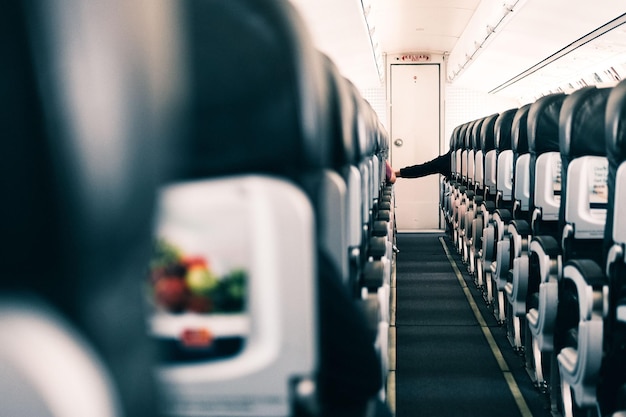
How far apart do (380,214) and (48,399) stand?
6207mm

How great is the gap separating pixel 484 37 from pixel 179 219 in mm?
9253

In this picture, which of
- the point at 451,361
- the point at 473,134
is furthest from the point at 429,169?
the point at 451,361

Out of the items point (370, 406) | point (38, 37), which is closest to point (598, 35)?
point (370, 406)

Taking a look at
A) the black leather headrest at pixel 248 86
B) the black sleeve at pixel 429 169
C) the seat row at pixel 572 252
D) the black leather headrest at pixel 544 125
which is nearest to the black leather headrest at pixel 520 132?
the seat row at pixel 572 252

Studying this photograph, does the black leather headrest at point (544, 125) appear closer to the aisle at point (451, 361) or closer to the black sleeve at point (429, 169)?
the aisle at point (451, 361)

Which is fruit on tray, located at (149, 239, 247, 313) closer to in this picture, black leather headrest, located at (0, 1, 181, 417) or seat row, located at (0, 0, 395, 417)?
seat row, located at (0, 0, 395, 417)

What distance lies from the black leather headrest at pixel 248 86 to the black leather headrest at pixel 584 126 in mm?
2851

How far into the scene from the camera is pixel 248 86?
1396 mm

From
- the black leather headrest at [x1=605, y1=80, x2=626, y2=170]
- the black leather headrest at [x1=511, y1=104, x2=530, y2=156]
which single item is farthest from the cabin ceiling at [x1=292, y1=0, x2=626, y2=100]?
the black leather headrest at [x1=605, y1=80, x2=626, y2=170]

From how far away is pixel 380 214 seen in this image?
659 cm

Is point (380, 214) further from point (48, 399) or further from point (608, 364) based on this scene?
point (48, 399)

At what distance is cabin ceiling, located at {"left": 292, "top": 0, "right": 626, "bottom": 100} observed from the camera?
742cm

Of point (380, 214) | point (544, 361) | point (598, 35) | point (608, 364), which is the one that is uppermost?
point (598, 35)

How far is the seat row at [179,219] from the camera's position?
16.6 inches
